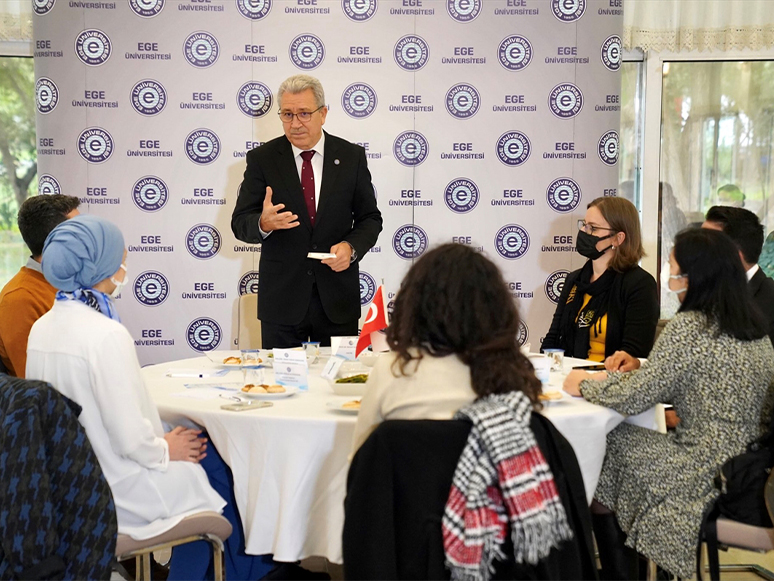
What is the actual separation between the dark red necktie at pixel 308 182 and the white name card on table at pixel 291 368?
1404mm

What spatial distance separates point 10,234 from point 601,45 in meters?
4.50

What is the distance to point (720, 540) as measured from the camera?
7.47 ft

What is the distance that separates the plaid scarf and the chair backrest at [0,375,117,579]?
2.92ft

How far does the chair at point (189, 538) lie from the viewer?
2.12 meters

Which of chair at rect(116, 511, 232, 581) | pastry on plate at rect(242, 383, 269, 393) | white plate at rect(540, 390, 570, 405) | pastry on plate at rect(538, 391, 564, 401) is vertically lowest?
chair at rect(116, 511, 232, 581)

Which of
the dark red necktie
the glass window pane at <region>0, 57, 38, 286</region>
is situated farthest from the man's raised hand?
the glass window pane at <region>0, 57, 38, 286</region>

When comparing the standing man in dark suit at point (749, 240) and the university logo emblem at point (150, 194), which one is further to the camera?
the university logo emblem at point (150, 194)

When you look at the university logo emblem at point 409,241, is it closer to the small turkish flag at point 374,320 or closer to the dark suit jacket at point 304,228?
the dark suit jacket at point 304,228

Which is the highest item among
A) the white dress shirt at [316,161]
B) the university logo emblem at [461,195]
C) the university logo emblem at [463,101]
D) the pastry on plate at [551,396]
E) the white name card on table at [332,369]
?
the university logo emblem at [463,101]

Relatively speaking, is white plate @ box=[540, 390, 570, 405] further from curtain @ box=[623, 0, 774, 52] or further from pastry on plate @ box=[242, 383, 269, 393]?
curtain @ box=[623, 0, 774, 52]

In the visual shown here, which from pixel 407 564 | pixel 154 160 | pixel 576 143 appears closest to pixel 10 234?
pixel 154 160

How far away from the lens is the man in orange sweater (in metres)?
2.94

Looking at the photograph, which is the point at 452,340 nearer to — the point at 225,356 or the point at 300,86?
the point at 225,356

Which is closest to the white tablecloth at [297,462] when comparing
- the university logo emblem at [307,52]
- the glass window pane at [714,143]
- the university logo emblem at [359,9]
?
the university logo emblem at [307,52]
